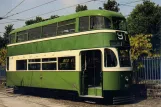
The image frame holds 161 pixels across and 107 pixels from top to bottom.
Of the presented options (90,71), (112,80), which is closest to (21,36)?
(90,71)

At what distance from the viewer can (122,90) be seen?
48.8 feet

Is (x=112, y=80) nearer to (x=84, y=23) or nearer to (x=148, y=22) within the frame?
(x=84, y=23)

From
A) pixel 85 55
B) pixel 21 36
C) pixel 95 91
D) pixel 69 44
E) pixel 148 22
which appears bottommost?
pixel 95 91

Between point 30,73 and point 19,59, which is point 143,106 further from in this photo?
point 19,59

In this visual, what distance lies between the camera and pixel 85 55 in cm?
1583

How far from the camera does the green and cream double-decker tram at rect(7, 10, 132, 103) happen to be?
48.3ft

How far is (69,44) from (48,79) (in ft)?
9.48

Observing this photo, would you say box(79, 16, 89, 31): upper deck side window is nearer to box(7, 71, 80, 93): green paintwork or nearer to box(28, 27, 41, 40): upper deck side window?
box(7, 71, 80, 93): green paintwork

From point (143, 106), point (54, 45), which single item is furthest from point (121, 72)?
point (54, 45)

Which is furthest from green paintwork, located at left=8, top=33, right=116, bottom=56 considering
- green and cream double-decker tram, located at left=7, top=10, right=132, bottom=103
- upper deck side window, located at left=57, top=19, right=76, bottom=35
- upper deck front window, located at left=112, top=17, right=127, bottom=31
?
upper deck front window, located at left=112, top=17, right=127, bottom=31

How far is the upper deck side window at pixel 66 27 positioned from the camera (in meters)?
16.6

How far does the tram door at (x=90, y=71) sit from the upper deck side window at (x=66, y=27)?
5.31ft

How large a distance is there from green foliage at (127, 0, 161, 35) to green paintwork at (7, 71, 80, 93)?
17.8 metres

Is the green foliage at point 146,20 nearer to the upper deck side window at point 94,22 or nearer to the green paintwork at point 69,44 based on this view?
the green paintwork at point 69,44
